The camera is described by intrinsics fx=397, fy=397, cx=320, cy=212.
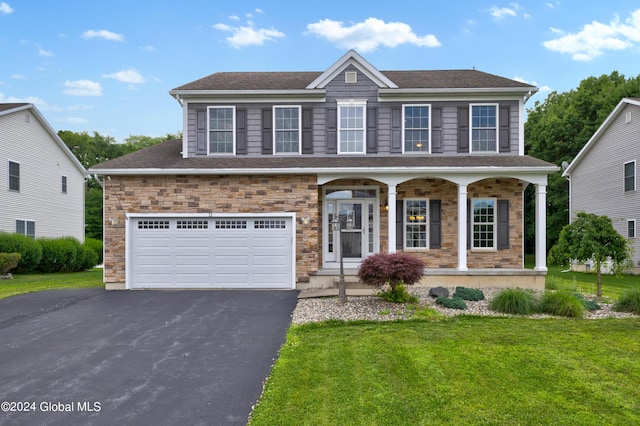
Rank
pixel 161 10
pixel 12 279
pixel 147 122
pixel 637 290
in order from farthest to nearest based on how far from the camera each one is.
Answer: pixel 147 122 → pixel 161 10 → pixel 12 279 → pixel 637 290

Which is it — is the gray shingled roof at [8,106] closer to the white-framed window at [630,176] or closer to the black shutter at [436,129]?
the black shutter at [436,129]

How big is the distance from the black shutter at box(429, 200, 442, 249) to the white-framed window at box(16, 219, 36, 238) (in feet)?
57.5

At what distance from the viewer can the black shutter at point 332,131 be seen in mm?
12469

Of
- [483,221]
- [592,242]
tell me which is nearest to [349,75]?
[483,221]

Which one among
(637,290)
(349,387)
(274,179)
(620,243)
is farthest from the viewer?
(274,179)

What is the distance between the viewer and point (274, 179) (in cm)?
1145

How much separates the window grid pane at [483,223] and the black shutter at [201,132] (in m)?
8.67

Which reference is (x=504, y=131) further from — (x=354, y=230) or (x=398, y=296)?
(x=398, y=296)

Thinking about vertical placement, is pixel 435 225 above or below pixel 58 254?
above

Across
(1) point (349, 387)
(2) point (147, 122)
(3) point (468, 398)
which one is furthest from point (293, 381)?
(2) point (147, 122)

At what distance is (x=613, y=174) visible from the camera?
18.6 meters

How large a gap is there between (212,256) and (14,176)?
1217 cm

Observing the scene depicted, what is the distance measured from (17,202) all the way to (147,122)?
29488 millimetres

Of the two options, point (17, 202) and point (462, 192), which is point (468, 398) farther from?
point (17, 202)
